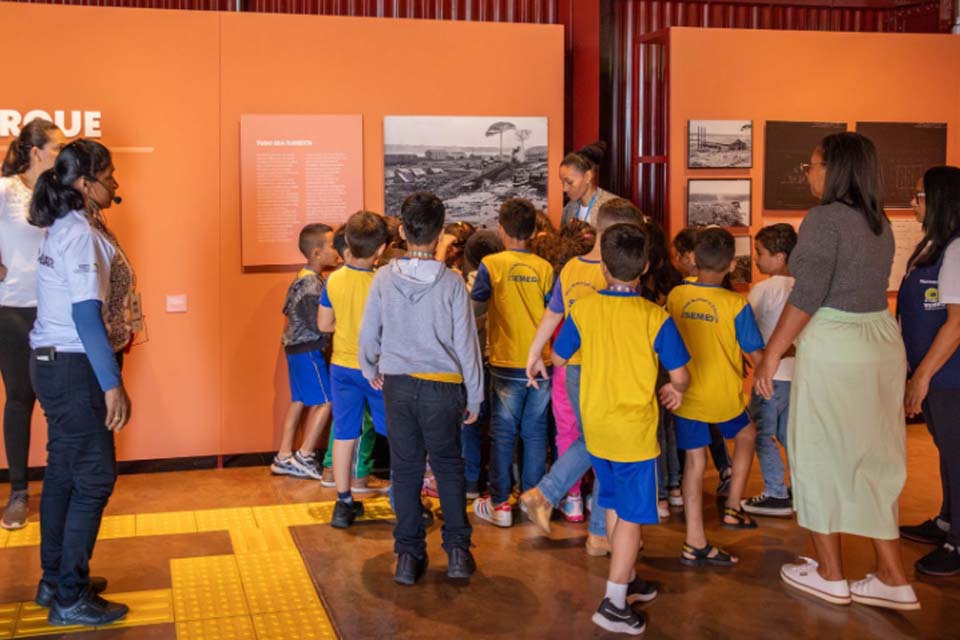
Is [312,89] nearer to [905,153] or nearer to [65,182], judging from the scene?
[65,182]

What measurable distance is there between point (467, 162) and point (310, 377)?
5.75 feet

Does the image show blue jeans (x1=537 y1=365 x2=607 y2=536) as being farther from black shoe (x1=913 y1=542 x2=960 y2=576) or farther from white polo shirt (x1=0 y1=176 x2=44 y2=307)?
white polo shirt (x1=0 y1=176 x2=44 y2=307)

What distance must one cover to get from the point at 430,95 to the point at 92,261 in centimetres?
341

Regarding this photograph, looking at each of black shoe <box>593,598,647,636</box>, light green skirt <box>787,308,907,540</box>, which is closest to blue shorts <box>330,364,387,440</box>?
black shoe <box>593,598,647,636</box>

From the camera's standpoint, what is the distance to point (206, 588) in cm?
468

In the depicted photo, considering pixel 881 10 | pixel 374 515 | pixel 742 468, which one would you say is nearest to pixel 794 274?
pixel 742 468

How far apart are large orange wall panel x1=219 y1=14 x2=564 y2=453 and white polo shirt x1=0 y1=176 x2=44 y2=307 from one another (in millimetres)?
1412

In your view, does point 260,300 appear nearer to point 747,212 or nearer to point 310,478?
point 310,478

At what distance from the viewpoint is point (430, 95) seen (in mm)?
Result: 7012

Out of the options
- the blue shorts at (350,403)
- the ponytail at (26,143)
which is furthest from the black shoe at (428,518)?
the ponytail at (26,143)

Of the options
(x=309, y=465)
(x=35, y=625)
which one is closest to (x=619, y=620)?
(x=35, y=625)

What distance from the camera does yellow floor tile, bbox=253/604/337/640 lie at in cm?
417

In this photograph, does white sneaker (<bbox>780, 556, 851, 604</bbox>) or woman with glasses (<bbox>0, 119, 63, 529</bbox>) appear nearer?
white sneaker (<bbox>780, 556, 851, 604</bbox>)

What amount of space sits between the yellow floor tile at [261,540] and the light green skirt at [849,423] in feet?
7.91
